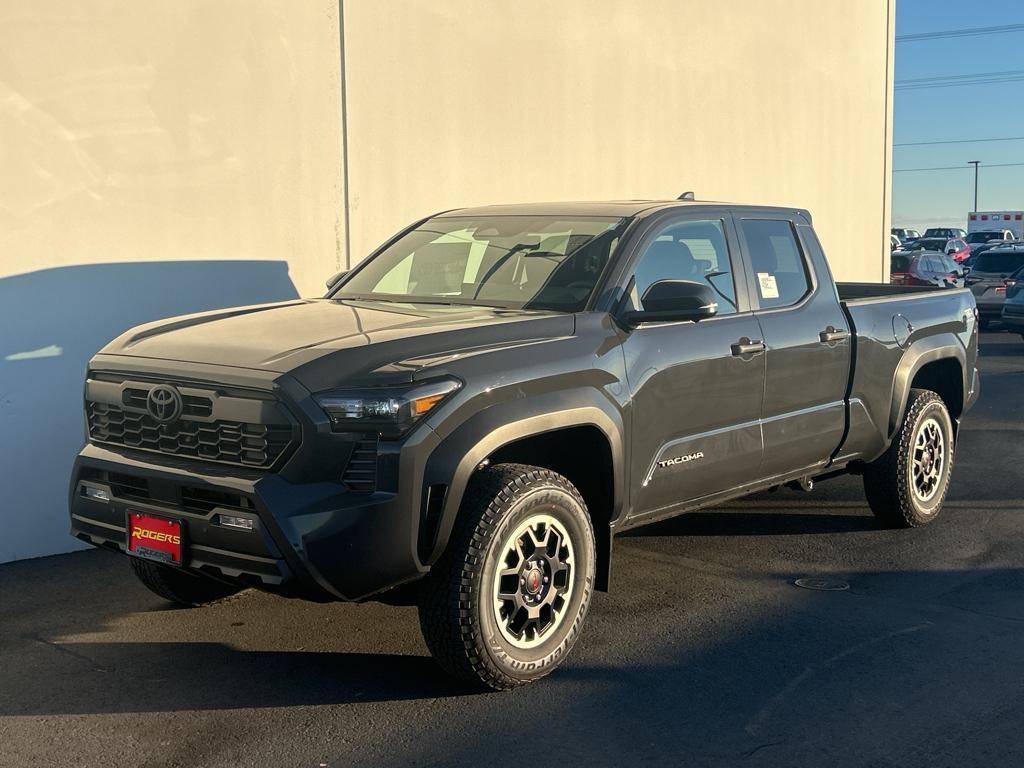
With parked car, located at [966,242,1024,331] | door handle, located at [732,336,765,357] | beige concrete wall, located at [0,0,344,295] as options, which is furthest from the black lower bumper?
parked car, located at [966,242,1024,331]

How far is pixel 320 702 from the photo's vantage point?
15.4 ft

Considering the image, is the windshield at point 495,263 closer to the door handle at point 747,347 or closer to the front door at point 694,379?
the front door at point 694,379

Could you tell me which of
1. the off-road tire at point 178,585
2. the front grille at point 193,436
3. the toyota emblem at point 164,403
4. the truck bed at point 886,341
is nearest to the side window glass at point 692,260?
the truck bed at point 886,341

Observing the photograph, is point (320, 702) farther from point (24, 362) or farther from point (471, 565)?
point (24, 362)

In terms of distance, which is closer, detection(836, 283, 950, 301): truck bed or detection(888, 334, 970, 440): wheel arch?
detection(888, 334, 970, 440): wheel arch

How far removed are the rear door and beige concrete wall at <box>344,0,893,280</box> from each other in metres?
3.38

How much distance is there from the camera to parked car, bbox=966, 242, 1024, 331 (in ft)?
74.4

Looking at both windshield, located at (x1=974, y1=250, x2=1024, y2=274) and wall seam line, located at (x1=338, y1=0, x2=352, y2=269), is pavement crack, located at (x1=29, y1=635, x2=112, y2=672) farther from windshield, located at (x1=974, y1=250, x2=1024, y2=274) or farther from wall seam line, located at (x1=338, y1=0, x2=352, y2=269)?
windshield, located at (x1=974, y1=250, x2=1024, y2=274)

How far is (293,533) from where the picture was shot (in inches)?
167

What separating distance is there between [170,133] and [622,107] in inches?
201

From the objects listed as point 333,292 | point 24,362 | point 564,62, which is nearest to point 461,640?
point 333,292

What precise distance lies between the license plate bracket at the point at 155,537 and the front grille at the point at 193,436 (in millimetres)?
264

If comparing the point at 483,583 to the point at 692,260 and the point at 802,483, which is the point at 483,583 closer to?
the point at 692,260

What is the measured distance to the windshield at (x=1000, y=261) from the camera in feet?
80.4
